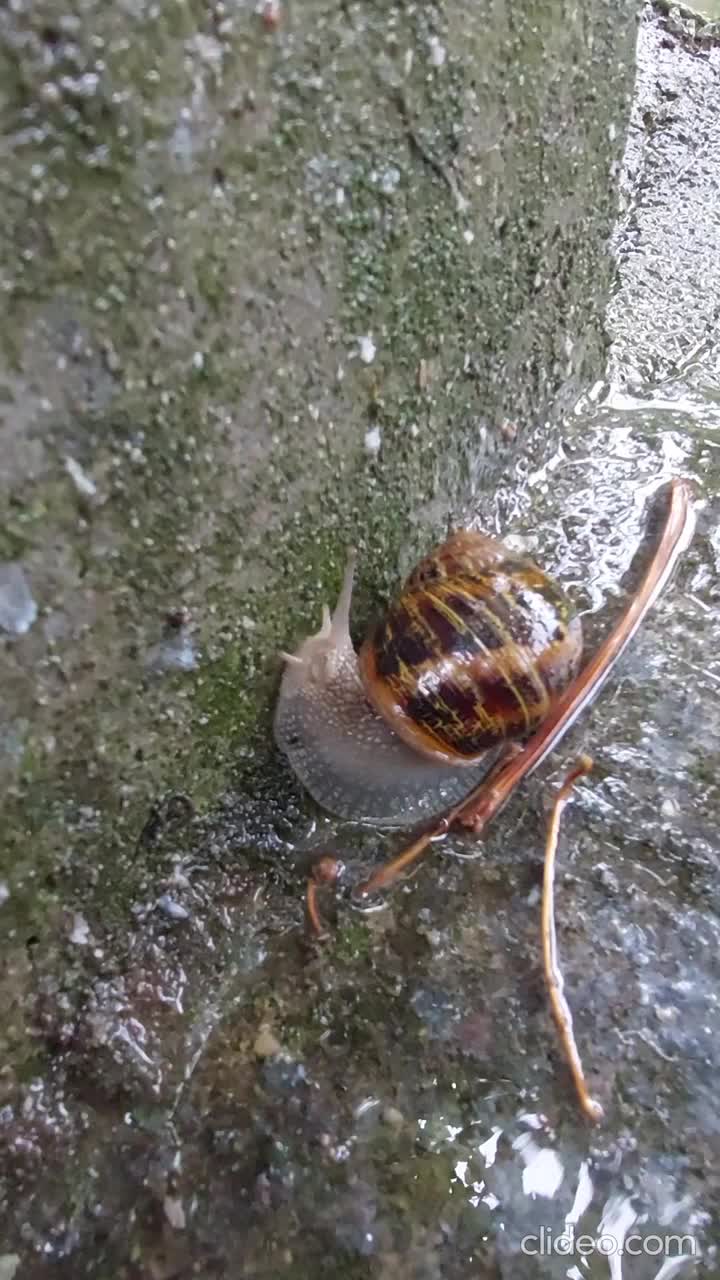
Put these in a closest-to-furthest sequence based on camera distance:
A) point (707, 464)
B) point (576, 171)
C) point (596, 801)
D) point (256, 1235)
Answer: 1. point (256, 1235)
2. point (596, 801)
3. point (576, 171)
4. point (707, 464)

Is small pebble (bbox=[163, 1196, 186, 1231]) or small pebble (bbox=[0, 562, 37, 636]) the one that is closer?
small pebble (bbox=[0, 562, 37, 636])

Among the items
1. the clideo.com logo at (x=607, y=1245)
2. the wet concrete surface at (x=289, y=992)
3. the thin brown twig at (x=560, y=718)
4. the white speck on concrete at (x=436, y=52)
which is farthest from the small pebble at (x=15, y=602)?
the clideo.com logo at (x=607, y=1245)

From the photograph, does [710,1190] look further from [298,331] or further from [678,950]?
[298,331]

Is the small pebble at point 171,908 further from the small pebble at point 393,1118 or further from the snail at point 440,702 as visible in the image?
the small pebble at point 393,1118

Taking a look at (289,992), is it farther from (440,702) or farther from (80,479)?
(80,479)

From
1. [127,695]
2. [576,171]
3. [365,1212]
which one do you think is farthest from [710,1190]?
[576,171]

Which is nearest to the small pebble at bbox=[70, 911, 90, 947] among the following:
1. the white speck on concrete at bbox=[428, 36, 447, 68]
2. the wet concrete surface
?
the wet concrete surface

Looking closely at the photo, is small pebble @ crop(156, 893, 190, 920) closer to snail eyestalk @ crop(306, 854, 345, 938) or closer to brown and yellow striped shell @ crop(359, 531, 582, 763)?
snail eyestalk @ crop(306, 854, 345, 938)
